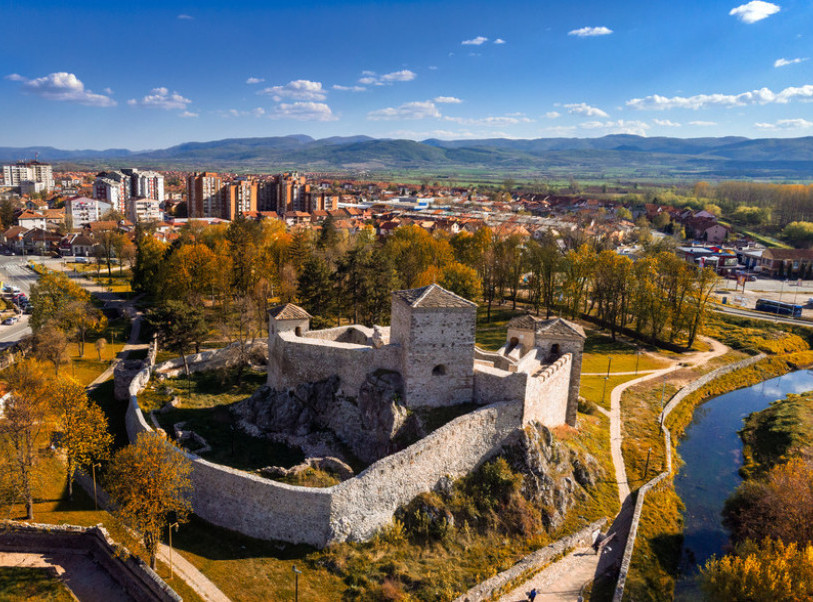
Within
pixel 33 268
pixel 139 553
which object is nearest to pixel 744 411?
pixel 139 553

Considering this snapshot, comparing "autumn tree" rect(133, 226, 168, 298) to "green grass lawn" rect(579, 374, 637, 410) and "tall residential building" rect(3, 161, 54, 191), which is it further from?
"tall residential building" rect(3, 161, 54, 191)

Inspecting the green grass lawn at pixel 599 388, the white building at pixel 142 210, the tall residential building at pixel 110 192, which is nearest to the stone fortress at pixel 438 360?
the green grass lawn at pixel 599 388

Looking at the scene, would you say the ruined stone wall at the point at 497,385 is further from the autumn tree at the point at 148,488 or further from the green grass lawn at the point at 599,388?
the autumn tree at the point at 148,488

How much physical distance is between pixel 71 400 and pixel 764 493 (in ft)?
107

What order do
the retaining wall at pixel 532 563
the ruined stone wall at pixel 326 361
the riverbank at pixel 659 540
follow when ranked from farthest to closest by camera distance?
1. the ruined stone wall at pixel 326 361
2. the riverbank at pixel 659 540
3. the retaining wall at pixel 532 563

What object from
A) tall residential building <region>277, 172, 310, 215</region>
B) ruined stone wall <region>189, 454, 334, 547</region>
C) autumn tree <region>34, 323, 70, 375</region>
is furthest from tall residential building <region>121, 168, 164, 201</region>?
ruined stone wall <region>189, 454, 334, 547</region>

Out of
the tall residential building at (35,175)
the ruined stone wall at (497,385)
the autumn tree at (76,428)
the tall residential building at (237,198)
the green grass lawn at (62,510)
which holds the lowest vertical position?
the green grass lawn at (62,510)

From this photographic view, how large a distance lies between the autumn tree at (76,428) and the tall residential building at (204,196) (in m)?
102

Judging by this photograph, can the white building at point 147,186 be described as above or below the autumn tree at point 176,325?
above

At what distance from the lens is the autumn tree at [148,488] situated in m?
20.9

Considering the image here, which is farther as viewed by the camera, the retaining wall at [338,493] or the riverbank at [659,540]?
the riverbank at [659,540]

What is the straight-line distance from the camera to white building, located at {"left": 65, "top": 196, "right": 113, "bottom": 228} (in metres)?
116

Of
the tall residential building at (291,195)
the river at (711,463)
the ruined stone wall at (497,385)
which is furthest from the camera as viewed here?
the tall residential building at (291,195)

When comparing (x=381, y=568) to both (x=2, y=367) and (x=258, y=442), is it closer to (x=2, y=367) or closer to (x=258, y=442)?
(x=258, y=442)
